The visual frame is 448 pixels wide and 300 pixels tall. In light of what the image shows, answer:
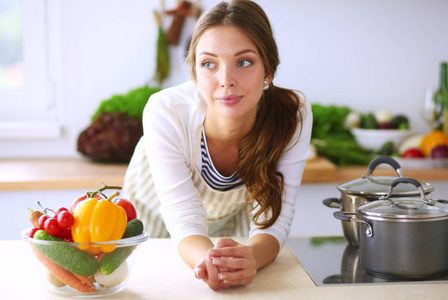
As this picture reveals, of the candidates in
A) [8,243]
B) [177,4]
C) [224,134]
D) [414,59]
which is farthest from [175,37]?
[8,243]

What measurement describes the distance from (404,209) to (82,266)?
552 mm

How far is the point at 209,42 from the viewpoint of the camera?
4.10 ft

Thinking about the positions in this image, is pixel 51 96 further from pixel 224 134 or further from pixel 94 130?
pixel 224 134

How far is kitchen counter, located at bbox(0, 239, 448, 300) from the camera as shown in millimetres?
950

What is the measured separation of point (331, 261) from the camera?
46.6 inches

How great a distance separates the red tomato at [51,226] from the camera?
910mm

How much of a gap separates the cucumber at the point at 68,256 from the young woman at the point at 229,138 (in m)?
0.25

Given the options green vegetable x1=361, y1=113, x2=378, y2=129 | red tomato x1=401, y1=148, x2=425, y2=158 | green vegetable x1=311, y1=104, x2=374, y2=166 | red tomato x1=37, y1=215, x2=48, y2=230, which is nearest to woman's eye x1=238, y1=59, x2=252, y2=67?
red tomato x1=37, y1=215, x2=48, y2=230

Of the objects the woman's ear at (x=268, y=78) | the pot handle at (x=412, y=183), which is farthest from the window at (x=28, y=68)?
the pot handle at (x=412, y=183)

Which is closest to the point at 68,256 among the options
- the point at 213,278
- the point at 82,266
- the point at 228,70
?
the point at 82,266

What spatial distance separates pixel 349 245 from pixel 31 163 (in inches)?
67.8

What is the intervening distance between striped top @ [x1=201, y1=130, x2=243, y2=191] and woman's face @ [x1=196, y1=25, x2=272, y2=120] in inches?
6.9

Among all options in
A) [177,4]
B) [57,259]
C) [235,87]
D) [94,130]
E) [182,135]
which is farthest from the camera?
[177,4]

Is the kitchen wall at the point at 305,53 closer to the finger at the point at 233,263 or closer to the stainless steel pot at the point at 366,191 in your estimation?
the stainless steel pot at the point at 366,191
